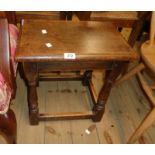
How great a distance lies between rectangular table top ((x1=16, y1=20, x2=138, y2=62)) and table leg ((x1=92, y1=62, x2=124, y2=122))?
95mm

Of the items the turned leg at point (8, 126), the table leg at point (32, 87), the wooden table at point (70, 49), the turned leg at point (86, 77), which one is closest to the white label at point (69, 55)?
the wooden table at point (70, 49)

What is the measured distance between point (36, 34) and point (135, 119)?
784 millimetres

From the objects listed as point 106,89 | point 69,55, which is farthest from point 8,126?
point 106,89

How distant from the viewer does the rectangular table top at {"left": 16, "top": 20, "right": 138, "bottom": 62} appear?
2.69 feet

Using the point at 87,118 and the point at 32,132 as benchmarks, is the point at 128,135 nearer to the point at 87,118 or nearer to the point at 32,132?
the point at 87,118

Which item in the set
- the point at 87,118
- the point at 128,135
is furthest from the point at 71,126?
the point at 128,135

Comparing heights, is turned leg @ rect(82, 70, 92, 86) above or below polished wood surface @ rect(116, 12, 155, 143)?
below

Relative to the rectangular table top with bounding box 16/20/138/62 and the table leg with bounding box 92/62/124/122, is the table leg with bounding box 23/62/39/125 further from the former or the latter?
the table leg with bounding box 92/62/124/122

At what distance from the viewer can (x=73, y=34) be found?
956 mm

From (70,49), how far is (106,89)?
0.34 meters

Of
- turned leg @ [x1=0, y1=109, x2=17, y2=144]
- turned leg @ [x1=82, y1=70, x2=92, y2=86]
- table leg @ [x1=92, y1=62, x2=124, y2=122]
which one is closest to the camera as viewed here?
turned leg @ [x1=0, y1=109, x2=17, y2=144]

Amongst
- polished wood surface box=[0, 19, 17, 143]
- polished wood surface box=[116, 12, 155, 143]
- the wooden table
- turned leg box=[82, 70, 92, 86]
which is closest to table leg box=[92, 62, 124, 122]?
the wooden table

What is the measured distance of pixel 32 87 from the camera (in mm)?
991

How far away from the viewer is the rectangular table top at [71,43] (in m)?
0.82
